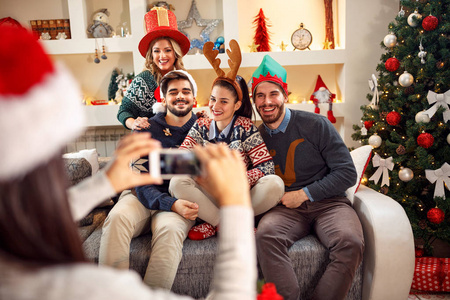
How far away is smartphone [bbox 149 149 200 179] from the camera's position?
0.84 metres

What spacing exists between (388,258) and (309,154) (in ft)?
2.10

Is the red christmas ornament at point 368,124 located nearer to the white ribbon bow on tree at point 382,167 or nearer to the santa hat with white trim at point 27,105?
the white ribbon bow on tree at point 382,167

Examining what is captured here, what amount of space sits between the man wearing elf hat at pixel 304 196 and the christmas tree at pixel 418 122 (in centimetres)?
84

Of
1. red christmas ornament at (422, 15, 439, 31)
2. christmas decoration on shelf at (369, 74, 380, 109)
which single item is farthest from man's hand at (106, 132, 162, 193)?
christmas decoration on shelf at (369, 74, 380, 109)

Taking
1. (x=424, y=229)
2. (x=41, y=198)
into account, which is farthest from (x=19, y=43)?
(x=424, y=229)

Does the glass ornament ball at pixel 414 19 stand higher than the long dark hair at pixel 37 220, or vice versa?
the glass ornament ball at pixel 414 19

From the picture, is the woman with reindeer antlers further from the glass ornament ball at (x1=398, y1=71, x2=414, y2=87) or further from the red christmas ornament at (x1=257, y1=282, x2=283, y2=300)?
the glass ornament ball at (x1=398, y1=71, x2=414, y2=87)

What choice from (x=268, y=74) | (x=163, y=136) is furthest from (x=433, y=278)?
(x=163, y=136)

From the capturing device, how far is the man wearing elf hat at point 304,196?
65.1 inches

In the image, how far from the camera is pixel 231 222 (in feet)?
2.41

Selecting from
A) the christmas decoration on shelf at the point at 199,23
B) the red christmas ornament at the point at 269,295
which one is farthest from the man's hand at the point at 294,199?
the christmas decoration on shelf at the point at 199,23

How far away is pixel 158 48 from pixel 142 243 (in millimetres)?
1300

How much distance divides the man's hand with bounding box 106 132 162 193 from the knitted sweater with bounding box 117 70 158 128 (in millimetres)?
1618

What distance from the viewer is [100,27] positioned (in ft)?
12.1
